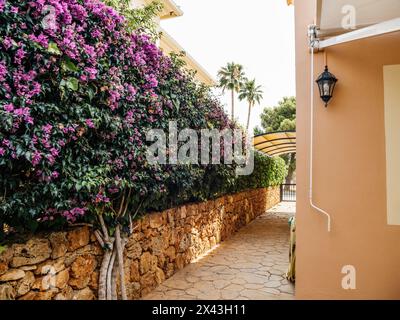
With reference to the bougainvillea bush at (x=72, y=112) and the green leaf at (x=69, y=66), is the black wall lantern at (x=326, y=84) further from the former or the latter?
the green leaf at (x=69, y=66)

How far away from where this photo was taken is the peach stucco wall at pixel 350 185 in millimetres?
3861

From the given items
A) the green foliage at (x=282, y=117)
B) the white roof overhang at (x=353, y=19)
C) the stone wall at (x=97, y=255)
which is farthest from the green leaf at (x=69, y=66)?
the green foliage at (x=282, y=117)

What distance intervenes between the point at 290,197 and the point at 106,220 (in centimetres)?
2457

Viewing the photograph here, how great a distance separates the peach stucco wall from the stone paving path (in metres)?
1.33

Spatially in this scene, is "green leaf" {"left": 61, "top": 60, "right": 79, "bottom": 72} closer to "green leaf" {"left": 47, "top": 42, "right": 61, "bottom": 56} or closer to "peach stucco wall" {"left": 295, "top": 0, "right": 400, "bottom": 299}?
"green leaf" {"left": 47, "top": 42, "right": 61, "bottom": 56}

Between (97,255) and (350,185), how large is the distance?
372 centimetres

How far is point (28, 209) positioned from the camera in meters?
2.81

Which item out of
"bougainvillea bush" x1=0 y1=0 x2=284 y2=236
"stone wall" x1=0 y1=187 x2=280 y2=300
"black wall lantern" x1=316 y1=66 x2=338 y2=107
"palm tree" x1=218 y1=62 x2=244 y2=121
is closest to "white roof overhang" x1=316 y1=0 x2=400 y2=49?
"black wall lantern" x1=316 y1=66 x2=338 y2=107

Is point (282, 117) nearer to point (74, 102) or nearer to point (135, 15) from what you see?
point (135, 15)

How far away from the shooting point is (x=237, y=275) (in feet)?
19.8

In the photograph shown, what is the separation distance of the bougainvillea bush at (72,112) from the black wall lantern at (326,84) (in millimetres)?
2432

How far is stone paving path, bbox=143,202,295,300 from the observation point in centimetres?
502

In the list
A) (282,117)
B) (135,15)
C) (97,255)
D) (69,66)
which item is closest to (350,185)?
(97,255)

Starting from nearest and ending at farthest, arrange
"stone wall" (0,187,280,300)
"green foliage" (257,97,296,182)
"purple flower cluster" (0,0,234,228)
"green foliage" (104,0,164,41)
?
"purple flower cluster" (0,0,234,228) < "stone wall" (0,187,280,300) < "green foliage" (104,0,164,41) < "green foliage" (257,97,296,182)
